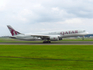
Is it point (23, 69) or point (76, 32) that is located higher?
point (76, 32)

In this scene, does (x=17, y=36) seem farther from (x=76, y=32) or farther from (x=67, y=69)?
(x=67, y=69)

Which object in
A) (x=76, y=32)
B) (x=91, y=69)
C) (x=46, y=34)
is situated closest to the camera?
(x=91, y=69)

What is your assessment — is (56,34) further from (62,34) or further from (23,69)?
(23,69)

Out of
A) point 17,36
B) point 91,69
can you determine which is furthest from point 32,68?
point 17,36

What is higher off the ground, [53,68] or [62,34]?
[62,34]

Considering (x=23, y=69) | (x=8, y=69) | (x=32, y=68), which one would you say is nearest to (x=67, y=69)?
(x=32, y=68)

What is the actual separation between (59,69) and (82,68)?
1486mm

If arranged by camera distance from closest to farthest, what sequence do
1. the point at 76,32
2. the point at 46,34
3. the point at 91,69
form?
the point at 91,69 → the point at 76,32 → the point at 46,34

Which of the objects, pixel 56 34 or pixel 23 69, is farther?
pixel 56 34

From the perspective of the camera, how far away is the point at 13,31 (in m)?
41.0

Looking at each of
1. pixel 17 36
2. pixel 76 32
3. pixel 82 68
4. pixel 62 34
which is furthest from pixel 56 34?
pixel 82 68

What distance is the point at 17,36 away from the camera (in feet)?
133

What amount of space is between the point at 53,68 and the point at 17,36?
3426 cm

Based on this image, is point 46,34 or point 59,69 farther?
point 46,34
